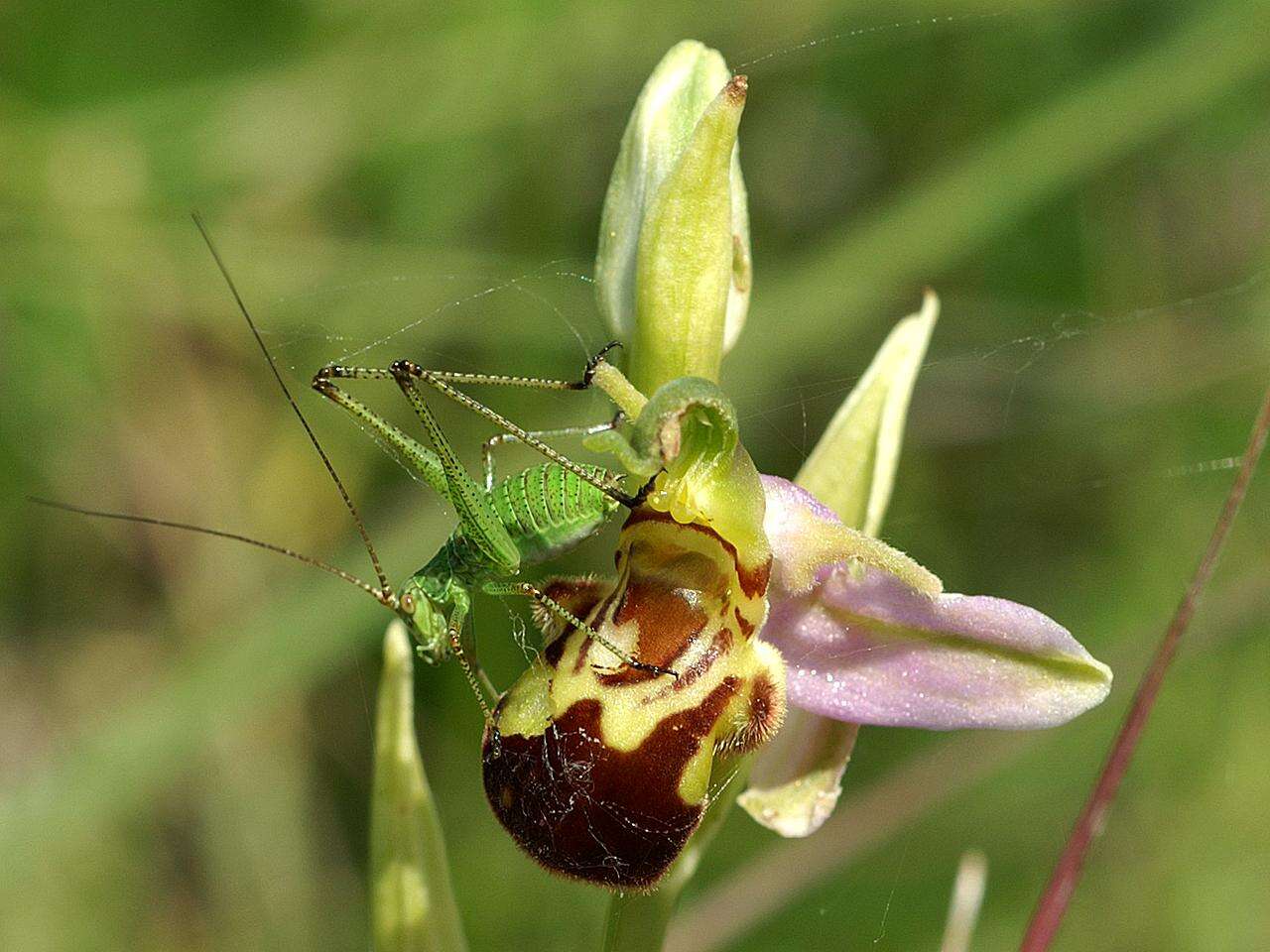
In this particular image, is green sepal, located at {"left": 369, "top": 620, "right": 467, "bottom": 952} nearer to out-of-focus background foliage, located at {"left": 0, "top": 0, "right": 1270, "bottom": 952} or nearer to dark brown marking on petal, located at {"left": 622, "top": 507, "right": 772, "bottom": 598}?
dark brown marking on petal, located at {"left": 622, "top": 507, "right": 772, "bottom": 598}

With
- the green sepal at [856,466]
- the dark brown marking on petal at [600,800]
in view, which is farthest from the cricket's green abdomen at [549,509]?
the green sepal at [856,466]

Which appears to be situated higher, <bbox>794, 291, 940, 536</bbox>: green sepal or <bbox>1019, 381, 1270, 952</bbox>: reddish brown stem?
<bbox>794, 291, 940, 536</bbox>: green sepal

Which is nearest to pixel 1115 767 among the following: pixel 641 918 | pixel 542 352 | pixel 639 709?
pixel 641 918

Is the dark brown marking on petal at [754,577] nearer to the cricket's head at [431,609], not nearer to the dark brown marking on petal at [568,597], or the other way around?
the dark brown marking on petal at [568,597]

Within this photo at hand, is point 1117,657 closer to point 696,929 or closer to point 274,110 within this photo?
point 696,929

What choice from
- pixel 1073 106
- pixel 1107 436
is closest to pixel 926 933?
pixel 1107 436

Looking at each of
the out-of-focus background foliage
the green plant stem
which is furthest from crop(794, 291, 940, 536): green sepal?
the out-of-focus background foliage
